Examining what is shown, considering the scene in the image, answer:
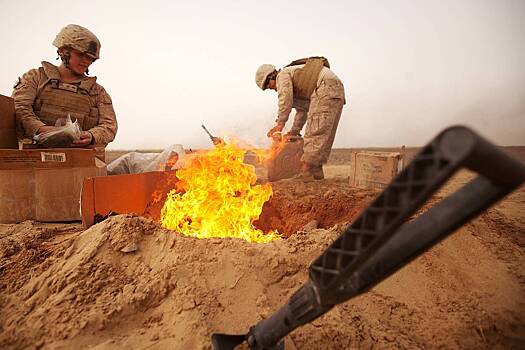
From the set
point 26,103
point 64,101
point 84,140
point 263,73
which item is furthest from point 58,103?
point 263,73

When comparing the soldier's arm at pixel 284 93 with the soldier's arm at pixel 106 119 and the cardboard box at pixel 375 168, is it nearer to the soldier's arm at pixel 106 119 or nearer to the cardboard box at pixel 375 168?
the cardboard box at pixel 375 168

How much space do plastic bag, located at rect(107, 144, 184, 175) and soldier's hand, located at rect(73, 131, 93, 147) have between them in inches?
34.4

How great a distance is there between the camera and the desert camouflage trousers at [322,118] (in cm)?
636

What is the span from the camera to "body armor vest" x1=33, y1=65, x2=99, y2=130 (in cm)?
405

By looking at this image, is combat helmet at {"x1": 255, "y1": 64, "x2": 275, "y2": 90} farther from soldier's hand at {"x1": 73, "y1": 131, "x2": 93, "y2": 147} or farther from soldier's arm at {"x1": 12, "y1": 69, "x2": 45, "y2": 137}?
soldier's arm at {"x1": 12, "y1": 69, "x2": 45, "y2": 137}

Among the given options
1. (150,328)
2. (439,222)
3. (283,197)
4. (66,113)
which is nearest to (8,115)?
(66,113)

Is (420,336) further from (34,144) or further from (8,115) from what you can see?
(8,115)

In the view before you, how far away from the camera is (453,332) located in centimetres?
193

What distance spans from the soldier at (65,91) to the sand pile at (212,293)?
6.13 ft

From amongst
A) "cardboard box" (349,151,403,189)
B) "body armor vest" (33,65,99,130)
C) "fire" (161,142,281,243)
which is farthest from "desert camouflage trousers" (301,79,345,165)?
"body armor vest" (33,65,99,130)

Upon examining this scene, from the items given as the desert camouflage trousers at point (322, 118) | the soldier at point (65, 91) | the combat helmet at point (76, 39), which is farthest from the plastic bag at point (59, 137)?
the desert camouflage trousers at point (322, 118)

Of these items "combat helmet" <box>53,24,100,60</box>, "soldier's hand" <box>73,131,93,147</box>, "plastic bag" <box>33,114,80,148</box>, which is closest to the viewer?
"plastic bag" <box>33,114,80,148</box>

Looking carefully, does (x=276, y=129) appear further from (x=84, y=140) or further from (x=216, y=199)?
(x=84, y=140)

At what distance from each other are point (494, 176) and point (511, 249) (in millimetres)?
2630
